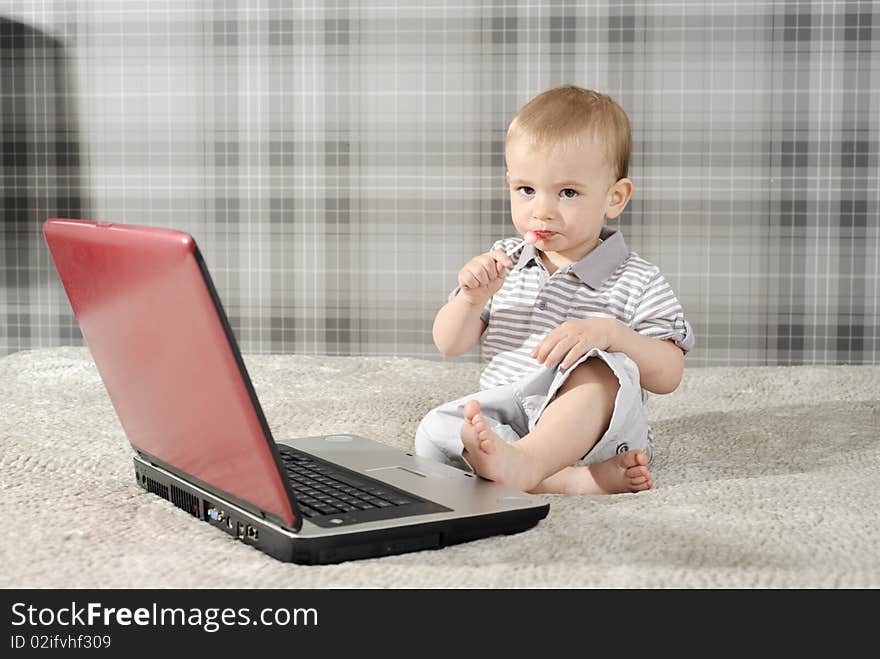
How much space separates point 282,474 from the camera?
750mm

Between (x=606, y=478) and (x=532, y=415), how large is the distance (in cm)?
11

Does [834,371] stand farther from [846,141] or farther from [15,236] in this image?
[15,236]

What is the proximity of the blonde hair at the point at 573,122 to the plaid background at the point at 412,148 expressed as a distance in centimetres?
89

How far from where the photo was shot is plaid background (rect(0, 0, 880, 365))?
2045 mm

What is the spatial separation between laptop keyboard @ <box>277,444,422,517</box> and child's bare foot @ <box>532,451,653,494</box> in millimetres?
217

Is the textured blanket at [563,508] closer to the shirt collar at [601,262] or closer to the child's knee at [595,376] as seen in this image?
the child's knee at [595,376]

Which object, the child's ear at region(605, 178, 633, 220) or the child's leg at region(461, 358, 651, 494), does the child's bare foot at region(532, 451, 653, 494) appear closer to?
the child's leg at region(461, 358, 651, 494)

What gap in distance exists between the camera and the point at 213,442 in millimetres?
808

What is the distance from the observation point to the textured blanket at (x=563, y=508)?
76 centimetres

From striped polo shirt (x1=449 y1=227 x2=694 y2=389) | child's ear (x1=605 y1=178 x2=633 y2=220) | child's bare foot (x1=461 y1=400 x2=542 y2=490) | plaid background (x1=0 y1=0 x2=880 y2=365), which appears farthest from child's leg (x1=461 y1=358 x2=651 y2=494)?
plaid background (x1=0 y1=0 x2=880 y2=365)

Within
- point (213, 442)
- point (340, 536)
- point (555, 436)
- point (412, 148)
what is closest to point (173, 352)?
point (213, 442)
